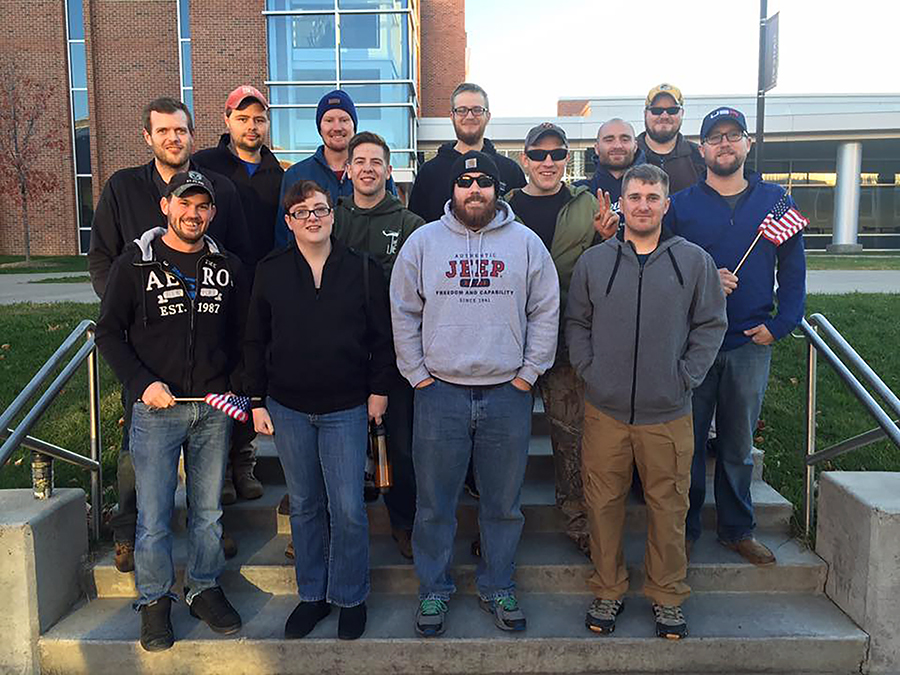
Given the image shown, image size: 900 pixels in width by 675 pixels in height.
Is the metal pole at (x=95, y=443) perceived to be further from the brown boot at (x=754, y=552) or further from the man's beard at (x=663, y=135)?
the man's beard at (x=663, y=135)

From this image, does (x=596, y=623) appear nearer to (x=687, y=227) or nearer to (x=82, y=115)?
(x=687, y=227)

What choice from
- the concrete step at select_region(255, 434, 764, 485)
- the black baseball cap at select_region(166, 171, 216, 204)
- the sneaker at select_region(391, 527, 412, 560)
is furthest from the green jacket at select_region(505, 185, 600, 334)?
the black baseball cap at select_region(166, 171, 216, 204)

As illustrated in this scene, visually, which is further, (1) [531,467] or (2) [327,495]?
(1) [531,467]

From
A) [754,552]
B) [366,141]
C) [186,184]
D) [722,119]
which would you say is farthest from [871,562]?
[186,184]

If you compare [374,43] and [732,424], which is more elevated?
[374,43]

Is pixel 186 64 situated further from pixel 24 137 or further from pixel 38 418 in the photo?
pixel 38 418

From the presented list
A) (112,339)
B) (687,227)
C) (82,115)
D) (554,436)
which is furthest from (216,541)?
(82,115)

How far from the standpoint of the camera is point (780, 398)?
5.95 m

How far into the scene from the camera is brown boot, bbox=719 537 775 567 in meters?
3.73

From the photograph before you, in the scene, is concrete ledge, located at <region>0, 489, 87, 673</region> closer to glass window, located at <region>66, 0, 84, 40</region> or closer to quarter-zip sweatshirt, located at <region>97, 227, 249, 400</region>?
quarter-zip sweatshirt, located at <region>97, 227, 249, 400</region>

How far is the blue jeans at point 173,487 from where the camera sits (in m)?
3.24

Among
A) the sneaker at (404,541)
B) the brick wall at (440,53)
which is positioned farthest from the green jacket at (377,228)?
the brick wall at (440,53)

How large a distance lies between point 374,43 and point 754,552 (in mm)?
22335

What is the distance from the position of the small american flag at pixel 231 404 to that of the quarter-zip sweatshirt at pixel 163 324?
1.7 inches
